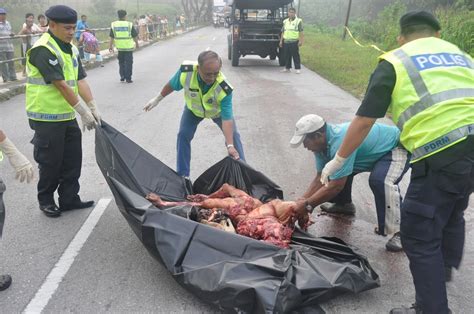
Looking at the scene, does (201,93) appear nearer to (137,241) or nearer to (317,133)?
(317,133)

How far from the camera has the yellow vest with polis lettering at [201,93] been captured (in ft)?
14.5

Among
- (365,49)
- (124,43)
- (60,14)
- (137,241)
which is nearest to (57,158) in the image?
(137,241)

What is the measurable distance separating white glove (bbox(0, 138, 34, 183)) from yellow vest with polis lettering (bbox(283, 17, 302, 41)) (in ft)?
37.5

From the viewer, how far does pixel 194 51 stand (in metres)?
21.2

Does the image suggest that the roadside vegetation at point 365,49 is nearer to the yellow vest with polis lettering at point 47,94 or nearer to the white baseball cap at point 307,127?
the white baseball cap at point 307,127

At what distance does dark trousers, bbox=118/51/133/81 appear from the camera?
39.2ft

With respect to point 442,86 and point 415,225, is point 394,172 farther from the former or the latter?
point 442,86

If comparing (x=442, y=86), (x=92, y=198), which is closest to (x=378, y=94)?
(x=442, y=86)

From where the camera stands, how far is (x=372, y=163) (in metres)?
3.76

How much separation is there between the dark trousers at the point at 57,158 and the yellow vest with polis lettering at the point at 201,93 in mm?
1141

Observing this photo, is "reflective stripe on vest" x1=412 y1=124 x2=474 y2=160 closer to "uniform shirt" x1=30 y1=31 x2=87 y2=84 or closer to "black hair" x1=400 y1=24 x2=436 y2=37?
"black hair" x1=400 y1=24 x2=436 y2=37

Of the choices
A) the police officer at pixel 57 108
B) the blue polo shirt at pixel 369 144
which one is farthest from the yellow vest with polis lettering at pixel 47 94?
the blue polo shirt at pixel 369 144

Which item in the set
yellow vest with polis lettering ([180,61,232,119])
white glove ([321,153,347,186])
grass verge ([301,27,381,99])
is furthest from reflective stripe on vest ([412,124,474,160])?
grass verge ([301,27,381,99])

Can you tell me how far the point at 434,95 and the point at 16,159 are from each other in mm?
2749
